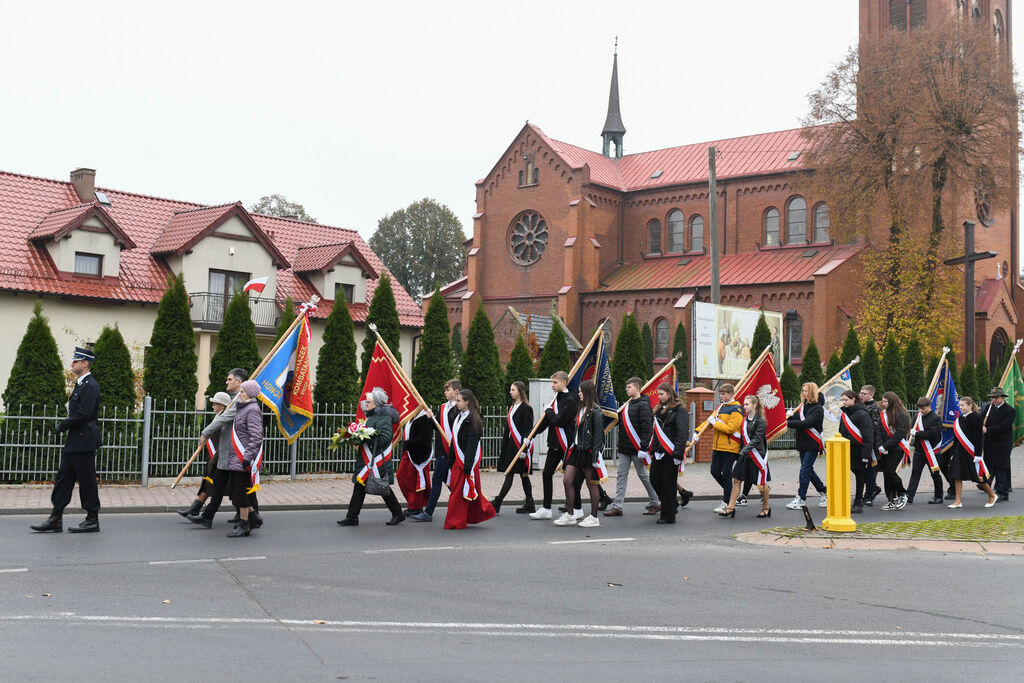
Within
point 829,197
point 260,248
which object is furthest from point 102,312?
point 829,197

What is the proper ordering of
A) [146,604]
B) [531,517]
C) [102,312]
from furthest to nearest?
[102,312] → [531,517] → [146,604]

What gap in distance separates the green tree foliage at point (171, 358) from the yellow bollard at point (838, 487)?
11289mm

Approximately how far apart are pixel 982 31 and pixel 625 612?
42835mm

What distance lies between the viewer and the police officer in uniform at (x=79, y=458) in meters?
11.1

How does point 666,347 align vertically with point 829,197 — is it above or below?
below

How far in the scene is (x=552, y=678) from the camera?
554 cm

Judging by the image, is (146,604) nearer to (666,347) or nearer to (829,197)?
(829,197)

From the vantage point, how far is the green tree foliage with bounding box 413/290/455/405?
22359 mm

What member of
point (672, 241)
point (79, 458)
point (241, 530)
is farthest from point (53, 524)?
point (672, 241)

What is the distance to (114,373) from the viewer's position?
1820 cm

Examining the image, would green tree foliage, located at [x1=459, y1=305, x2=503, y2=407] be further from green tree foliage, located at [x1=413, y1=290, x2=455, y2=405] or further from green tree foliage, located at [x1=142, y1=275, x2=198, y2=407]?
green tree foliage, located at [x1=142, y1=275, x2=198, y2=407]

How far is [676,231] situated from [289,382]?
4576cm

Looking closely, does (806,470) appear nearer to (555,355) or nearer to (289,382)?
(289,382)

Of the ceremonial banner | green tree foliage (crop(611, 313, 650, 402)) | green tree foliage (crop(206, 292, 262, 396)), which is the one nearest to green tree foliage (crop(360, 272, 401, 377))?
green tree foliage (crop(206, 292, 262, 396))
